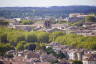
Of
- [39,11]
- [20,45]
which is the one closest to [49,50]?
[20,45]

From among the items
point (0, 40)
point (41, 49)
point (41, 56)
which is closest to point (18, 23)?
point (0, 40)

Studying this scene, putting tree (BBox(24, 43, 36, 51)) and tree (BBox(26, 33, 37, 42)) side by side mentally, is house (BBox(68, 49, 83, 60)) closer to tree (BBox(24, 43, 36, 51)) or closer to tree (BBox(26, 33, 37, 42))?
tree (BBox(24, 43, 36, 51))

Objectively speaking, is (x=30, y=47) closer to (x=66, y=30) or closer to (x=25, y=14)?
(x=66, y=30)

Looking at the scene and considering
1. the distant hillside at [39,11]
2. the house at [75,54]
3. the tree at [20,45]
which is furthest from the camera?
the distant hillside at [39,11]

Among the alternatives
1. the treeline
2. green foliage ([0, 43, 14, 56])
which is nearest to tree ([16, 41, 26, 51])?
the treeline

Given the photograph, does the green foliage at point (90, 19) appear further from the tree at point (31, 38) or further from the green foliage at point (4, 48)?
the green foliage at point (4, 48)

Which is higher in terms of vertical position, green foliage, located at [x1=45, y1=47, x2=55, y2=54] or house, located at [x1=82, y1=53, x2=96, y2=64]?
house, located at [x1=82, y1=53, x2=96, y2=64]

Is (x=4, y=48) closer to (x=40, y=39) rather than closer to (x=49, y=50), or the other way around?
(x=49, y=50)

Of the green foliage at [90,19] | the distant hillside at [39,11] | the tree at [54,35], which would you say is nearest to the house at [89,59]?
the tree at [54,35]
